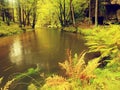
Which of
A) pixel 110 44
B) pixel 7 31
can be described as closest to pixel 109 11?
pixel 7 31

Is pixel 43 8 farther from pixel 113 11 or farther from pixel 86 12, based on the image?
pixel 113 11

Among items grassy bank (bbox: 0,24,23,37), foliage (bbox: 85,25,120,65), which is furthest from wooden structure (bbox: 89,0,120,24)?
foliage (bbox: 85,25,120,65)

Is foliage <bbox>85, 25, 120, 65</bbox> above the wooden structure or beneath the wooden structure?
beneath

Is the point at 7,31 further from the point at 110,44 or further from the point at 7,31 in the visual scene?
the point at 110,44

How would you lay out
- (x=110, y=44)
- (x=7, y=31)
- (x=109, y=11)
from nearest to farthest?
(x=110, y=44) < (x=109, y=11) < (x=7, y=31)

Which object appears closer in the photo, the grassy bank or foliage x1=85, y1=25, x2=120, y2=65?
foliage x1=85, y1=25, x2=120, y2=65

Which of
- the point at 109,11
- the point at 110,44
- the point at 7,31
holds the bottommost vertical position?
Result: the point at 110,44

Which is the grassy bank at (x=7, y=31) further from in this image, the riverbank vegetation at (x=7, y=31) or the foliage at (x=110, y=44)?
the foliage at (x=110, y=44)

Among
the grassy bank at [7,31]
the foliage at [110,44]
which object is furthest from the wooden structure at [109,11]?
the foliage at [110,44]

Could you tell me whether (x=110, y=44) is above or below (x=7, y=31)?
below

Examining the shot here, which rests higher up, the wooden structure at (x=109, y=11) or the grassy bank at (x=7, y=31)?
the wooden structure at (x=109, y=11)

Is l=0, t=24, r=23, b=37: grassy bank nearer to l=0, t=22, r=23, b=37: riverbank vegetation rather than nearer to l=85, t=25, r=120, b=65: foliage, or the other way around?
l=0, t=22, r=23, b=37: riverbank vegetation

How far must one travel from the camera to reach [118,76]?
6508mm

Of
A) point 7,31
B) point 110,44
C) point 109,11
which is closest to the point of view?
point 110,44
